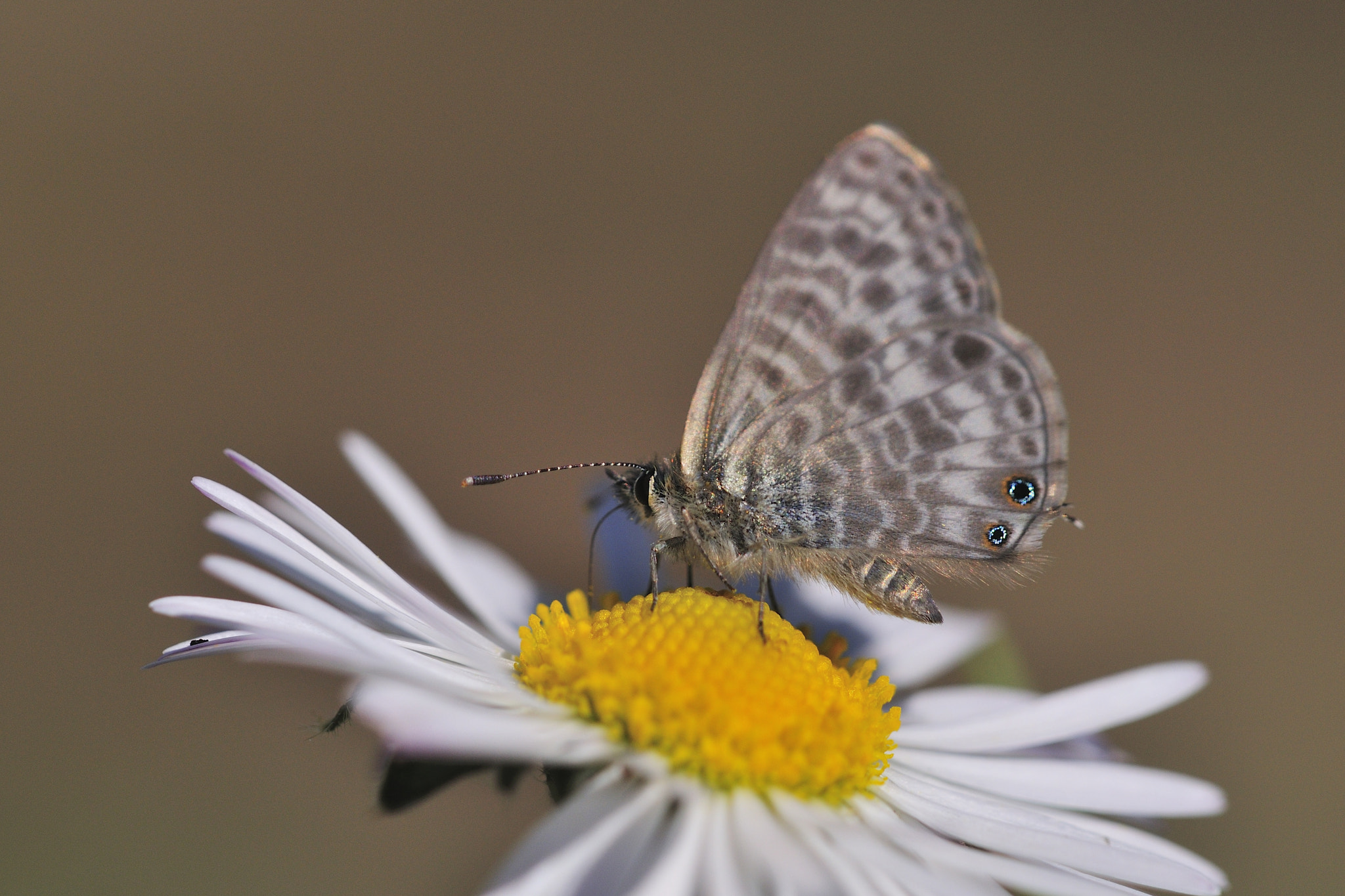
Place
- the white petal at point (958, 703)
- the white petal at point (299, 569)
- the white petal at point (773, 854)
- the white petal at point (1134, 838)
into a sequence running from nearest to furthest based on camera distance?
the white petal at point (773, 854) < the white petal at point (299, 569) < the white petal at point (1134, 838) < the white petal at point (958, 703)

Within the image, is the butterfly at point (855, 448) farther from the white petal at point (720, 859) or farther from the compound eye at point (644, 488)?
the white petal at point (720, 859)

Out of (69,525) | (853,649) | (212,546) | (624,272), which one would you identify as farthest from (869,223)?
(624,272)

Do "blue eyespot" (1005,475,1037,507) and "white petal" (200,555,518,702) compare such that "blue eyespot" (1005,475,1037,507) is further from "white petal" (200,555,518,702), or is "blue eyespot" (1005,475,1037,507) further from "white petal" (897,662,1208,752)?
"white petal" (200,555,518,702)

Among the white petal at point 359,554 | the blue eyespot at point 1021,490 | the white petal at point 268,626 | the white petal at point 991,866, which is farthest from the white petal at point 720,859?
the blue eyespot at point 1021,490

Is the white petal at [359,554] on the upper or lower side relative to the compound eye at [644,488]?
upper

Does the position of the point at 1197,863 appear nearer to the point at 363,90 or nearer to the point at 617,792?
the point at 617,792

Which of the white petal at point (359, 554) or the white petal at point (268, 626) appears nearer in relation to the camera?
the white petal at point (268, 626)

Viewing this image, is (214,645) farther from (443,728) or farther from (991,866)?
(991,866)

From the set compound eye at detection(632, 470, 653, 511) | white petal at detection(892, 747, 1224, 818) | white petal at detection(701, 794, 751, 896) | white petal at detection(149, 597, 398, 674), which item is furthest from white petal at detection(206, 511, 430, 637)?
white petal at detection(892, 747, 1224, 818)

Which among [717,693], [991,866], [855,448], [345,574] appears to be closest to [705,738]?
[717,693]
